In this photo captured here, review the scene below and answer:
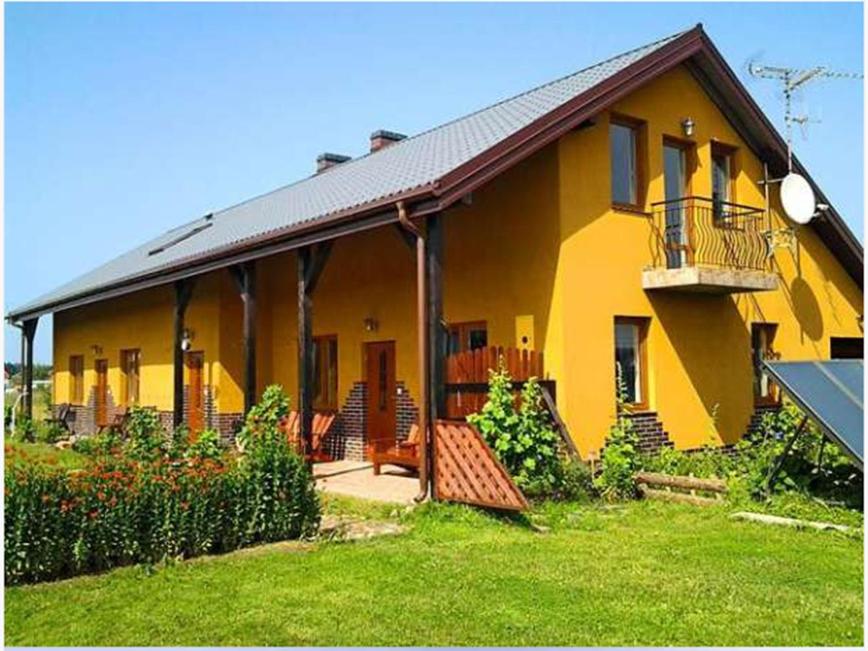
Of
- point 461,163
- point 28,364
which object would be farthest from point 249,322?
point 28,364

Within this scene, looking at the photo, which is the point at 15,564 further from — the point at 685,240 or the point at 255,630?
the point at 685,240

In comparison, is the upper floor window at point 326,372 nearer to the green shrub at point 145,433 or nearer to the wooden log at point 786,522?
the green shrub at point 145,433

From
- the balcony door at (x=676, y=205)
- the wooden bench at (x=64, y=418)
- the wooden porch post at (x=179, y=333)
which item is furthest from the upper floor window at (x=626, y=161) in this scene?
the wooden bench at (x=64, y=418)

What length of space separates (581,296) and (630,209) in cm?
178

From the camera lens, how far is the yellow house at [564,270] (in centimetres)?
1132

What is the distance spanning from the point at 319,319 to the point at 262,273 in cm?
208

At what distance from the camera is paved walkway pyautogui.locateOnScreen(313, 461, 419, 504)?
10.5 meters

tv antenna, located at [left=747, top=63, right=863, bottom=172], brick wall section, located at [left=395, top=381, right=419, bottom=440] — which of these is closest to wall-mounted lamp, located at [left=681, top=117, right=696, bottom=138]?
tv antenna, located at [left=747, top=63, right=863, bottom=172]

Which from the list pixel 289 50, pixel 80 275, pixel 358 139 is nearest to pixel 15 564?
pixel 289 50

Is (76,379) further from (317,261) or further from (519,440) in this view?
(519,440)

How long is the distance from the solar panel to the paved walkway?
424 centimetres

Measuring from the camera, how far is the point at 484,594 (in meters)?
6.03

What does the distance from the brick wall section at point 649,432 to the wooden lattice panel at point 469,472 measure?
3635mm

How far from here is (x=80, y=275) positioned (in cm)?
2781
